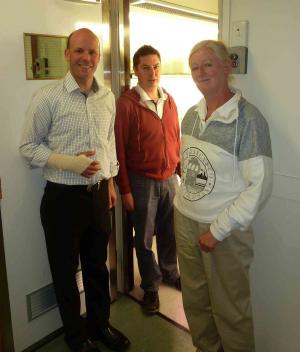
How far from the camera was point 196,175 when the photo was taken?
1.45m

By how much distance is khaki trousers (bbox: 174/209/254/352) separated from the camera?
56.6 inches

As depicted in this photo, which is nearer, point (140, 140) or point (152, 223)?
point (140, 140)

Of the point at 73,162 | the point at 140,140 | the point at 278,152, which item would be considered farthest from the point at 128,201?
the point at 278,152

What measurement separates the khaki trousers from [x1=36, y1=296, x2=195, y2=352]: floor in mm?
324

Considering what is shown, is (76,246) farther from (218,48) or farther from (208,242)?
(218,48)

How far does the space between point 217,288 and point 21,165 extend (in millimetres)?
1067

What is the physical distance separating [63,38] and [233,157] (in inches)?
41.7

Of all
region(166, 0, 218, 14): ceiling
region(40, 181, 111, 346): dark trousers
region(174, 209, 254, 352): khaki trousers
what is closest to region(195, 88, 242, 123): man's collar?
region(174, 209, 254, 352): khaki trousers

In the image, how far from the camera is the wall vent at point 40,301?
188 centimetres

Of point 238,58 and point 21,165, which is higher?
point 238,58

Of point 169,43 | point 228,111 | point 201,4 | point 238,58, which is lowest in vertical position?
point 228,111

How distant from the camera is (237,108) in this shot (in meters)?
1.31

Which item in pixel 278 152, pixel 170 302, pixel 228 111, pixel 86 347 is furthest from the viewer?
pixel 170 302

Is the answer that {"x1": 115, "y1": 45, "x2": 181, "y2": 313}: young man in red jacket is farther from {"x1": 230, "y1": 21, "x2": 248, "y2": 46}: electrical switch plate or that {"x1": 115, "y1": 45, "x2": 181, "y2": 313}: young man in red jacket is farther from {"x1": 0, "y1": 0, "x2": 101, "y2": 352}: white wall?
{"x1": 230, "y1": 21, "x2": 248, "y2": 46}: electrical switch plate
